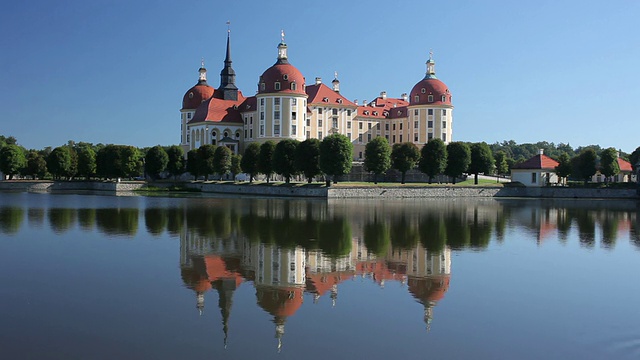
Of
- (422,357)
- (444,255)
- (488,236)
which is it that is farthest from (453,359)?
(488,236)

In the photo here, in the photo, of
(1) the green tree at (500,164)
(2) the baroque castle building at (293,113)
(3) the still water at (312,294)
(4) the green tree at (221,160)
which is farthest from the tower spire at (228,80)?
(3) the still water at (312,294)

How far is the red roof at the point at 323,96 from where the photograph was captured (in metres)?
84.8

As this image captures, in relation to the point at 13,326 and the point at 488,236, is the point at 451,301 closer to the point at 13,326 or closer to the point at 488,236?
the point at 13,326

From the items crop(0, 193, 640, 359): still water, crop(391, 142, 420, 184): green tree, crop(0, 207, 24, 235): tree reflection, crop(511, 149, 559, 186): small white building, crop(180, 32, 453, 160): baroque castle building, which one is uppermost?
crop(180, 32, 453, 160): baroque castle building

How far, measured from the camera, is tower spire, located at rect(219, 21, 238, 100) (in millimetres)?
89125

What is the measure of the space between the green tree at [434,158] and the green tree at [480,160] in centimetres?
461

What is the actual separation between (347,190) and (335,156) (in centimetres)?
390

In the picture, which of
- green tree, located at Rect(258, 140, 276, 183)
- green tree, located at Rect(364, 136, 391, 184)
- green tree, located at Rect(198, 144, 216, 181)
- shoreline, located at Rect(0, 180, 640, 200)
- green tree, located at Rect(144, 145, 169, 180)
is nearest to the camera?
shoreline, located at Rect(0, 180, 640, 200)

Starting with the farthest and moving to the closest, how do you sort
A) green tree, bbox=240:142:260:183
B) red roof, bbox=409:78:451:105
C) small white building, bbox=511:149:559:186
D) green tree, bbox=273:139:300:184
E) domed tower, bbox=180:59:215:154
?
domed tower, bbox=180:59:215:154 → red roof, bbox=409:78:451:105 → small white building, bbox=511:149:559:186 → green tree, bbox=240:142:260:183 → green tree, bbox=273:139:300:184

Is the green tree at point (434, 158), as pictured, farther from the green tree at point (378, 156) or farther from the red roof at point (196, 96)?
the red roof at point (196, 96)

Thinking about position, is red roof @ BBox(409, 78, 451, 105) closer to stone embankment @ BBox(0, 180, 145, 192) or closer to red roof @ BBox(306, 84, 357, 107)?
red roof @ BBox(306, 84, 357, 107)

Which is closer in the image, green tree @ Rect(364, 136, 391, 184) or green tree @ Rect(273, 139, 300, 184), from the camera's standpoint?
green tree @ Rect(273, 139, 300, 184)

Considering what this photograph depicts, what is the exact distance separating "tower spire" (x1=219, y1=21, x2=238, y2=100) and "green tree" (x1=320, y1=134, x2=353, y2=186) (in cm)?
3397

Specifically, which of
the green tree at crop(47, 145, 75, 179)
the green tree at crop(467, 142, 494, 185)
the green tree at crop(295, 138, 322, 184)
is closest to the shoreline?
the green tree at crop(295, 138, 322, 184)
